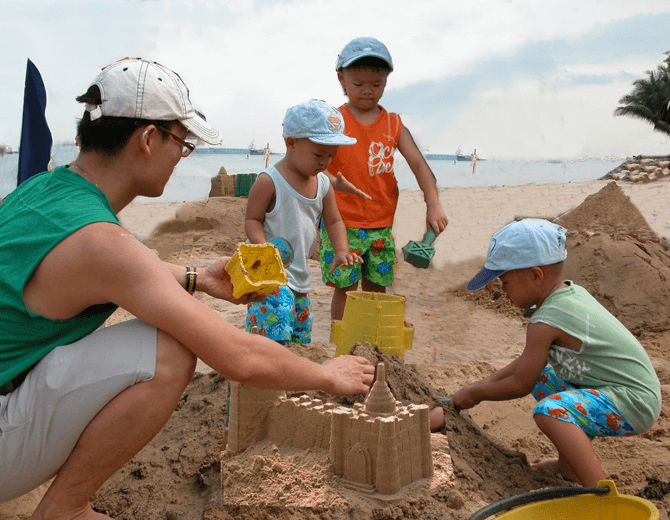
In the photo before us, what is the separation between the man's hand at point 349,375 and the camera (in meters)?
1.85

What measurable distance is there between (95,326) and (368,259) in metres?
2.38

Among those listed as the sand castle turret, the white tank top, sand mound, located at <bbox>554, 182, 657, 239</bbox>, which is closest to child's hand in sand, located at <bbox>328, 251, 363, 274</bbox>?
the white tank top

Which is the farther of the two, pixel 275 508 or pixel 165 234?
pixel 165 234

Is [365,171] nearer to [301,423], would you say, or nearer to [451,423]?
[451,423]

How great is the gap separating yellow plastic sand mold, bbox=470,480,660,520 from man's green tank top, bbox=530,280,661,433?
0.45 meters

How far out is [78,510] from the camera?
1.70 m

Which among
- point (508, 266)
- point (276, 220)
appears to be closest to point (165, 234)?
point (276, 220)

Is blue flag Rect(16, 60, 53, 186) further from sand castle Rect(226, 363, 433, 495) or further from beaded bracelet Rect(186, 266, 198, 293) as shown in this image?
sand castle Rect(226, 363, 433, 495)

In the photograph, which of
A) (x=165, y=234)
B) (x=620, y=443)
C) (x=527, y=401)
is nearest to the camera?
(x=620, y=443)

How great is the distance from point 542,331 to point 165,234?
9994mm

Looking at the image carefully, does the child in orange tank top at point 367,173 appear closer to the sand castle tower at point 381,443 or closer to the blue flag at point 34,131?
the blue flag at point 34,131

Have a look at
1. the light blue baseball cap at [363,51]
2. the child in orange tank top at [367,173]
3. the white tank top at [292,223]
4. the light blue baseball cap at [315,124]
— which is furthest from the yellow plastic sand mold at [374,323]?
the light blue baseball cap at [363,51]

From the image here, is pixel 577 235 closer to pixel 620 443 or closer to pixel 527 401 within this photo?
pixel 527 401

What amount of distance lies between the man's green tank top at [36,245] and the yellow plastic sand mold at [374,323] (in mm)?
1804
